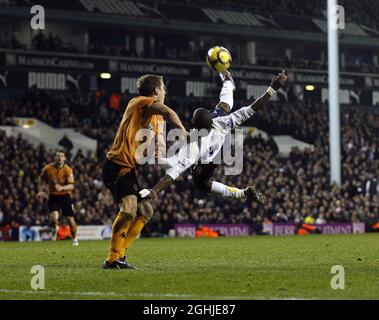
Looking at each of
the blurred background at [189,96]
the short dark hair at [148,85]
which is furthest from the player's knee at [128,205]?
the blurred background at [189,96]

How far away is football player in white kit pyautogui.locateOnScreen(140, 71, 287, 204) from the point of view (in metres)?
13.9

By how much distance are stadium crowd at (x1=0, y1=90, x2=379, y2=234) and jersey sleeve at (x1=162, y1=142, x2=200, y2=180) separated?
58.1 feet

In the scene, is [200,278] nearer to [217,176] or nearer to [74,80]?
[217,176]

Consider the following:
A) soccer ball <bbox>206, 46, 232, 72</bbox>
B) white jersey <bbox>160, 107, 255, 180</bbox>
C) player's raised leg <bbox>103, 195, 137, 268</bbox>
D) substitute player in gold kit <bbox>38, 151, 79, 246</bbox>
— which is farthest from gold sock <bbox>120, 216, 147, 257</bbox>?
substitute player in gold kit <bbox>38, 151, 79, 246</bbox>

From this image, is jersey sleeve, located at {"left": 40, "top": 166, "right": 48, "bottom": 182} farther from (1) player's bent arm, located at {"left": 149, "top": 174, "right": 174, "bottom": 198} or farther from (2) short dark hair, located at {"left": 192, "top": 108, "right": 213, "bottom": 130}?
(1) player's bent arm, located at {"left": 149, "top": 174, "right": 174, "bottom": 198}

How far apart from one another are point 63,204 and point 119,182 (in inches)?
445

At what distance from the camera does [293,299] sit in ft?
28.3

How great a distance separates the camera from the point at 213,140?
14.5 metres

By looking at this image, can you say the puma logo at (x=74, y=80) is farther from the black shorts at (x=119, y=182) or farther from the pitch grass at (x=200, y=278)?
the black shorts at (x=119, y=182)

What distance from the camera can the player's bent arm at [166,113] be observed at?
1190 centimetres

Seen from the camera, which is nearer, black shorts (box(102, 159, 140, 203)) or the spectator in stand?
black shorts (box(102, 159, 140, 203))

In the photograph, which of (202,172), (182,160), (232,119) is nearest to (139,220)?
(182,160)

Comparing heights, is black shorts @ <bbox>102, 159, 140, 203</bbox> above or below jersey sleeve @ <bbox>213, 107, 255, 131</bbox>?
below
